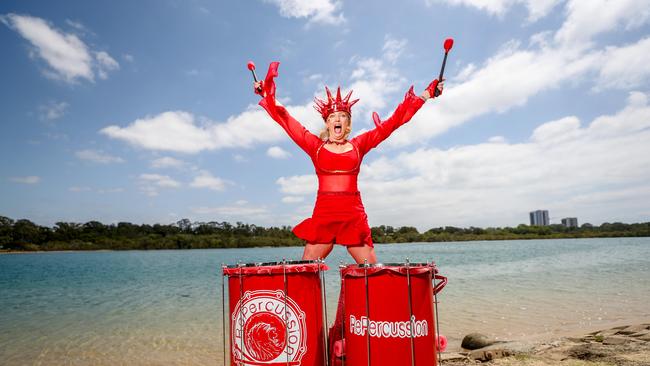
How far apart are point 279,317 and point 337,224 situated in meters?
1.39

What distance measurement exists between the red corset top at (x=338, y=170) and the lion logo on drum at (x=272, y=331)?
5.22ft

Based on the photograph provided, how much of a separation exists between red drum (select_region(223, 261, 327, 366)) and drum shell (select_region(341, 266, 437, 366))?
38 centimetres

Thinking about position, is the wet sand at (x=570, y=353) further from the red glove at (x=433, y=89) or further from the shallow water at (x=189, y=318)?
the red glove at (x=433, y=89)

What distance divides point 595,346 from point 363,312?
452 centimetres

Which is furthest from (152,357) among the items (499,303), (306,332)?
(499,303)

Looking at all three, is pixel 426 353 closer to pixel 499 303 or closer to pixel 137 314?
pixel 499 303

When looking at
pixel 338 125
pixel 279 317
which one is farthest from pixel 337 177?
pixel 279 317

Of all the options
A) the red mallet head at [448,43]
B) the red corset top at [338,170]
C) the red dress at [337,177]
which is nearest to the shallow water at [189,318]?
the red dress at [337,177]

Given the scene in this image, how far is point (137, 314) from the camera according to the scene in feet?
41.0

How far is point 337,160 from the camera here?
4.77m

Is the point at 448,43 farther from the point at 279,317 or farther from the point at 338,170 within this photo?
the point at 279,317

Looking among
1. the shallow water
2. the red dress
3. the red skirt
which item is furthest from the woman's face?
the shallow water

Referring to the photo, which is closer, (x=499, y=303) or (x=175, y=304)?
(x=499, y=303)

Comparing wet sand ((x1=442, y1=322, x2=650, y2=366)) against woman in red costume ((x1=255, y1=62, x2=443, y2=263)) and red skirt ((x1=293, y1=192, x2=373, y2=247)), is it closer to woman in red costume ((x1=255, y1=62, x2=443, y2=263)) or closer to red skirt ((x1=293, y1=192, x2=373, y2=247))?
woman in red costume ((x1=255, y1=62, x2=443, y2=263))
